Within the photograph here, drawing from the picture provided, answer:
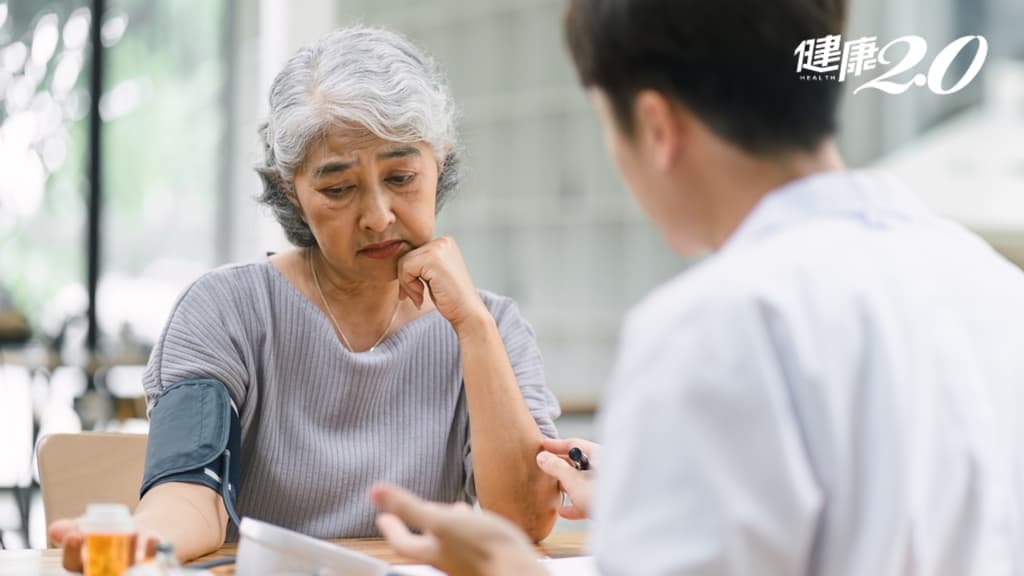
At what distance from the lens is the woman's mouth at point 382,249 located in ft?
5.57

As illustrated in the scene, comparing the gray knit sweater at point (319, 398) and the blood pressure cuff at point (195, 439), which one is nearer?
the blood pressure cuff at point (195, 439)

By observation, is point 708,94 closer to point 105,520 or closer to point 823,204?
point 823,204

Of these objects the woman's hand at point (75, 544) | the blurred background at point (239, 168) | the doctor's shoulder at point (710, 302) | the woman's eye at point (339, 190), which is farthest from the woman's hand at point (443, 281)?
the blurred background at point (239, 168)

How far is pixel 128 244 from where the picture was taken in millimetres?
7004

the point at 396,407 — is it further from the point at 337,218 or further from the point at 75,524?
the point at 75,524

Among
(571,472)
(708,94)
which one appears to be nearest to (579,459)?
(571,472)

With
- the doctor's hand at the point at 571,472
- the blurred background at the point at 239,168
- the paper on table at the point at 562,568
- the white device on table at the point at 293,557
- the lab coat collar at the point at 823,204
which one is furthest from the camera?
the blurred background at the point at 239,168

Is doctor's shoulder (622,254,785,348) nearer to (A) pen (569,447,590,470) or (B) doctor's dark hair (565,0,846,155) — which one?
(B) doctor's dark hair (565,0,846,155)

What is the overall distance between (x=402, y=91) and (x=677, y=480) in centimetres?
105

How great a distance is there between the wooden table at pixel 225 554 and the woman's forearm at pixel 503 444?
5 cm

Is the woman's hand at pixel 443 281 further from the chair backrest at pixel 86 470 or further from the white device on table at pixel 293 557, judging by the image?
the white device on table at pixel 293 557

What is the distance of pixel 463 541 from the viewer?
845 mm

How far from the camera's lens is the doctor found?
0.70 m

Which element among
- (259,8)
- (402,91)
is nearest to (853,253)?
(402,91)
